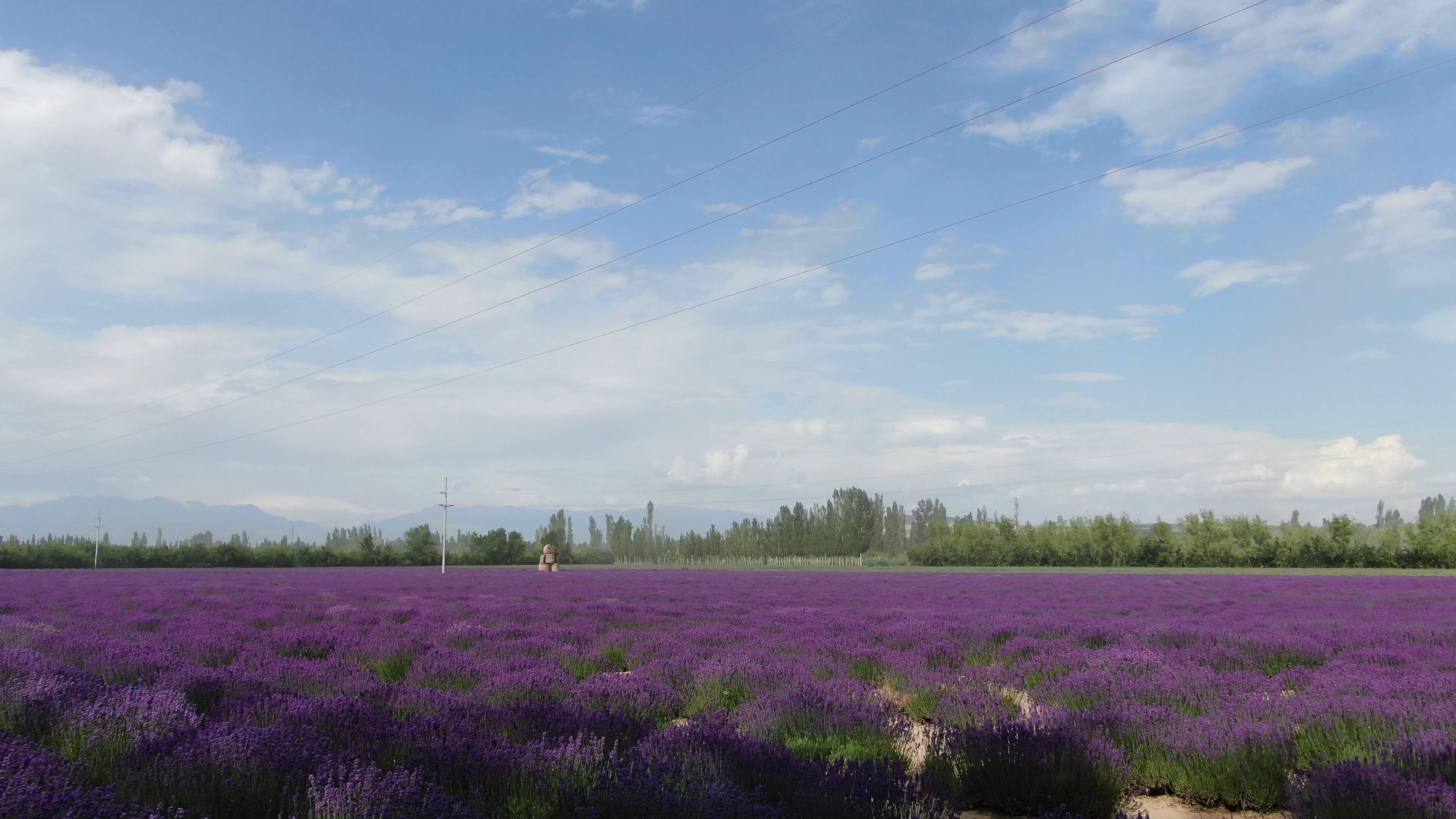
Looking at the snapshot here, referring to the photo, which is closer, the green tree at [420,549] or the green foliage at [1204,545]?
the green foliage at [1204,545]

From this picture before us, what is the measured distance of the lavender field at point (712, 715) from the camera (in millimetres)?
3166

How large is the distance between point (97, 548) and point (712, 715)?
213 feet

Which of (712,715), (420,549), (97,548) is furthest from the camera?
(420,549)

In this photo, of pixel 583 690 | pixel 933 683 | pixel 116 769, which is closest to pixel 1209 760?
pixel 933 683

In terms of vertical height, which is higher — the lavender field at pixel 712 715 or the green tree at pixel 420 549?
the lavender field at pixel 712 715

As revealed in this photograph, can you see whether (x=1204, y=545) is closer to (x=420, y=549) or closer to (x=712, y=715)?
(x=420, y=549)

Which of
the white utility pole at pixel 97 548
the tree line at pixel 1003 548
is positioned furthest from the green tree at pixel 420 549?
the white utility pole at pixel 97 548

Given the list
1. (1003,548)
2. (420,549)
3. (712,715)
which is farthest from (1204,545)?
(712,715)

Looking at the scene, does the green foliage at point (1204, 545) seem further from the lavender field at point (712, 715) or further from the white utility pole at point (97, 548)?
the white utility pole at point (97, 548)

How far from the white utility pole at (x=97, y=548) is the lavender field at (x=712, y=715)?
51.2 meters

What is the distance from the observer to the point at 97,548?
5428 cm

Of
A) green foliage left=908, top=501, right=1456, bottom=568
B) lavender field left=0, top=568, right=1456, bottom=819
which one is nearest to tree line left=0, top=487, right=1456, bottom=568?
green foliage left=908, top=501, right=1456, bottom=568

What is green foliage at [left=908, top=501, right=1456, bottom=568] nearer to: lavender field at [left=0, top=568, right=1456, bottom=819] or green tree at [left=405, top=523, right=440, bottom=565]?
green tree at [left=405, top=523, right=440, bottom=565]

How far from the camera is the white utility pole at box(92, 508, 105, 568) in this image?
173 feet
